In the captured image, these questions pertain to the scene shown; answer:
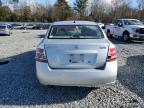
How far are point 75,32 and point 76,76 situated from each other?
159cm

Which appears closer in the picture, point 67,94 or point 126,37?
point 67,94

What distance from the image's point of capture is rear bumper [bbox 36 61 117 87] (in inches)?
179

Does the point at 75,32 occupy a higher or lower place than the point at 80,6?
lower

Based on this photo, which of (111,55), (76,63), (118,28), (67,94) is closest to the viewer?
(76,63)

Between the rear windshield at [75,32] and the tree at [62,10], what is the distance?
74.4 m

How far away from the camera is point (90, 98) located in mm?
4906

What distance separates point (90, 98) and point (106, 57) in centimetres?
94

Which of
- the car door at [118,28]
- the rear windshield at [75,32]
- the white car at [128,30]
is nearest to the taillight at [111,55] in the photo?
the rear windshield at [75,32]

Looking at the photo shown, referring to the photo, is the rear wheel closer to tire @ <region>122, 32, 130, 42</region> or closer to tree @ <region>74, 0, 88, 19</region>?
tire @ <region>122, 32, 130, 42</region>

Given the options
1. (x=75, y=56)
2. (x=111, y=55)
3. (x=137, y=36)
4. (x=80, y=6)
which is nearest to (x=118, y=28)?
(x=137, y=36)

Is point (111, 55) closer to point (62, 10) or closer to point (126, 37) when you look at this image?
point (126, 37)

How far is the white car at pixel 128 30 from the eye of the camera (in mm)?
15430

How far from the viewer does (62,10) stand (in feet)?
267

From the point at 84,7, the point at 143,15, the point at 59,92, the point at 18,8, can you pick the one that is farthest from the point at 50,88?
the point at 18,8
